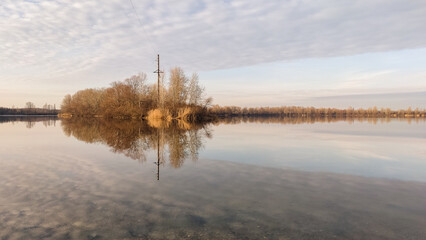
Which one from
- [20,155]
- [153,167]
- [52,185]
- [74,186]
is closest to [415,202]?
[153,167]

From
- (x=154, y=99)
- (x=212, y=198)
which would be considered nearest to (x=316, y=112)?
(x=154, y=99)

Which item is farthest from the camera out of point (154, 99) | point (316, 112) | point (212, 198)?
point (316, 112)

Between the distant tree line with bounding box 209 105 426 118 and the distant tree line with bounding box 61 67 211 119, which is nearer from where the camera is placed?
the distant tree line with bounding box 61 67 211 119

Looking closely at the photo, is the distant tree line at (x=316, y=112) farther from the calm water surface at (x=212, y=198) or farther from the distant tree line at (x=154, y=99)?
the calm water surface at (x=212, y=198)

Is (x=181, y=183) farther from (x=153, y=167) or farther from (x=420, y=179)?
(x=420, y=179)

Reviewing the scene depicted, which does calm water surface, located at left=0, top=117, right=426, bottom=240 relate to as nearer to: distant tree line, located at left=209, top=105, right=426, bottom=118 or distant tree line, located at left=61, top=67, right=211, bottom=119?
distant tree line, located at left=61, top=67, right=211, bottom=119

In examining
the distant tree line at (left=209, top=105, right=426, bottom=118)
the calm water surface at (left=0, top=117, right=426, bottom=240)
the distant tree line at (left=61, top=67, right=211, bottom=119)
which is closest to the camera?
the calm water surface at (left=0, top=117, right=426, bottom=240)

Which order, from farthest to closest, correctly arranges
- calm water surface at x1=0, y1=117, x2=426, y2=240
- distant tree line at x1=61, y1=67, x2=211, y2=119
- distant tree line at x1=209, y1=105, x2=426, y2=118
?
distant tree line at x1=209, y1=105, x2=426, y2=118
distant tree line at x1=61, y1=67, x2=211, y2=119
calm water surface at x1=0, y1=117, x2=426, y2=240

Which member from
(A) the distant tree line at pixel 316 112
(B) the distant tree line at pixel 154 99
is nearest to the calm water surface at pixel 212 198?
(B) the distant tree line at pixel 154 99

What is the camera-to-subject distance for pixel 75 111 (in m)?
75.5

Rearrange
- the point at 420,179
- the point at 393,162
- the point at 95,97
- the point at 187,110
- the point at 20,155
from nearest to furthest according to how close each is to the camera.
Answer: the point at 420,179 < the point at 393,162 < the point at 20,155 < the point at 187,110 < the point at 95,97

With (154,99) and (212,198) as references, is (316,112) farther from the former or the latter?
(212,198)

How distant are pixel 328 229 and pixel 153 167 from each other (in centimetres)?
495

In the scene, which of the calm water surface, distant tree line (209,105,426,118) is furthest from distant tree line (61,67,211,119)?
distant tree line (209,105,426,118)
